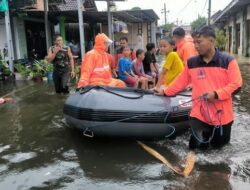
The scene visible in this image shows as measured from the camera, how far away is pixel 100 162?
4957 mm

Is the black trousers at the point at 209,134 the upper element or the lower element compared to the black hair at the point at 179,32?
lower

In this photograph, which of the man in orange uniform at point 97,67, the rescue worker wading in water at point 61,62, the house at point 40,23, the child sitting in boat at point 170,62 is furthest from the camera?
the house at point 40,23

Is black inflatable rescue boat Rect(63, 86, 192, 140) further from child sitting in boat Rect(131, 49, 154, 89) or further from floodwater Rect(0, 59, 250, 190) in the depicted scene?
child sitting in boat Rect(131, 49, 154, 89)

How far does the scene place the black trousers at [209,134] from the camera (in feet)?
15.4

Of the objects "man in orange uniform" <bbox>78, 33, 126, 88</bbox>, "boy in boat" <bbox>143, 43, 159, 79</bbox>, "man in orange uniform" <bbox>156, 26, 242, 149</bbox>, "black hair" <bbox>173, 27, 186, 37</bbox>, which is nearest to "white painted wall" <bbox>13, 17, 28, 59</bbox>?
"boy in boat" <bbox>143, 43, 159, 79</bbox>

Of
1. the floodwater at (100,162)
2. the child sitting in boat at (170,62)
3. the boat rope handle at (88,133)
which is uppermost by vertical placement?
the child sitting in boat at (170,62)

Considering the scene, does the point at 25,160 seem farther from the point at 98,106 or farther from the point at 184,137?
the point at 184,137

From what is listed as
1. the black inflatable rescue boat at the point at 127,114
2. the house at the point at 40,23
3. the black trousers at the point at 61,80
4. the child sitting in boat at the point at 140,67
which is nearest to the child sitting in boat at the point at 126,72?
the child sitting in boat at the point at 140,67

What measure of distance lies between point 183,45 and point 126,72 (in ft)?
6.81

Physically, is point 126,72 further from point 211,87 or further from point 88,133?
point 211,87

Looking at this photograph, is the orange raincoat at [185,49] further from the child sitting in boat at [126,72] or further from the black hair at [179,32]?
the child sitting in boat at [126,72]

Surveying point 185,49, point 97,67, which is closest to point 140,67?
point 185,49

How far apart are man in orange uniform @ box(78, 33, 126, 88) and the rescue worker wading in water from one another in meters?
2.53

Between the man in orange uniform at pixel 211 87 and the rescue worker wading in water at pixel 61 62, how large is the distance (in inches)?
193
